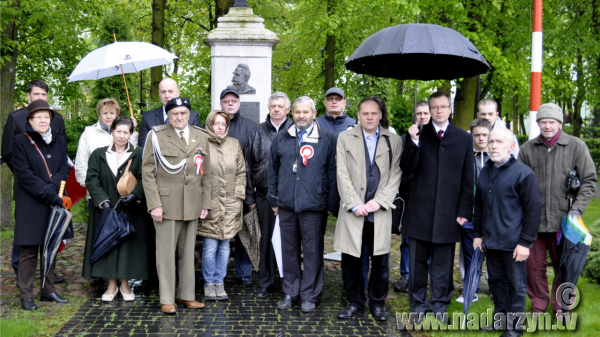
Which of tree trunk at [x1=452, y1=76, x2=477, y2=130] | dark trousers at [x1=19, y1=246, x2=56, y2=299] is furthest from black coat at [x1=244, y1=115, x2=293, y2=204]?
tree trunk at [x1=452, y1=76, x2=477, y2=130]

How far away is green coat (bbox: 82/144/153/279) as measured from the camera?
18.0 feet

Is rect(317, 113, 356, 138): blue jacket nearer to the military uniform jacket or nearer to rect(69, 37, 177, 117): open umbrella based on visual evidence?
the military uniform jacket

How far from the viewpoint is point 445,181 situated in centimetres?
476

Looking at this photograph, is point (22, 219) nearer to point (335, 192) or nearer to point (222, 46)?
point (335, 192)

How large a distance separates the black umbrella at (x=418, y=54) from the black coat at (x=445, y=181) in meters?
0.69

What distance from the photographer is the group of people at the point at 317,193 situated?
4.61 metres

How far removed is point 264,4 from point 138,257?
1455cm

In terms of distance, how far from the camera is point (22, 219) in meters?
5.32

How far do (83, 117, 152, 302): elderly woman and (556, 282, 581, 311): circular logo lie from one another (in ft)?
13.0

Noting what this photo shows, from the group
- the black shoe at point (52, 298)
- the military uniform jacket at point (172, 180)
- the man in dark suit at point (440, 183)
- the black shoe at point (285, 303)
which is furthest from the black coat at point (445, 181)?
the black shoe at point (52, 298)

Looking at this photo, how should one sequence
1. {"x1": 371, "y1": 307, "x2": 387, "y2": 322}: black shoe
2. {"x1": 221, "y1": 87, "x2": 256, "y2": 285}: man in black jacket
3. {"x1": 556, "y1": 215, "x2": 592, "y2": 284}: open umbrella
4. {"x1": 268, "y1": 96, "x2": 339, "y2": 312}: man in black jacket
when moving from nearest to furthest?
{"x1": 556, "y1": 215, "x2": 592, "y2": 284}: open umbrella < {"x1": 371, "y1": 307, "x2": 387, "y2": 322}: black shoe < {"x1": 268, "y1": 96, "x2": 339, "y2": 312}: man in black jacket < {"x1": 221, "y1": 87, "x2": 256, "y2": 285}: man in black jacket

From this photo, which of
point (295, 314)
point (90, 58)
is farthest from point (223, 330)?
point (90, 58)

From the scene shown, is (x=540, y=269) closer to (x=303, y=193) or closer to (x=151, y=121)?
(x=303, y=193)

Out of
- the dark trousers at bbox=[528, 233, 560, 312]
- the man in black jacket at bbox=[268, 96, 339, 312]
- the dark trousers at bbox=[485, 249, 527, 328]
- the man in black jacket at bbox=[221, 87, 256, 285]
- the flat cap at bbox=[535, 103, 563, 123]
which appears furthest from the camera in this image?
the man in black jacket at bbox=[221, 87, 256, 285]
